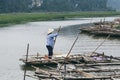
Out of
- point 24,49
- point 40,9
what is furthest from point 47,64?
point 40,9

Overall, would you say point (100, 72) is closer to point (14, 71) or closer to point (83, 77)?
point (83, 77)

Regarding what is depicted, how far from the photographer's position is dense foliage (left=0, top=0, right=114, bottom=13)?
110 m

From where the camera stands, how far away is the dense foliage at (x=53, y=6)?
110m

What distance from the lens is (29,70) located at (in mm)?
23531

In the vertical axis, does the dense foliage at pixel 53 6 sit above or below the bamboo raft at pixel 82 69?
above

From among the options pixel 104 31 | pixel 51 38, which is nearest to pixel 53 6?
pixel 104 31

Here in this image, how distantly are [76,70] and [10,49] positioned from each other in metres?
15.5

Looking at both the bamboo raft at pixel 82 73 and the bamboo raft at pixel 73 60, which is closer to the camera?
the bamboo raft at pixel 82 73

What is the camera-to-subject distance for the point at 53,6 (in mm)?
135000

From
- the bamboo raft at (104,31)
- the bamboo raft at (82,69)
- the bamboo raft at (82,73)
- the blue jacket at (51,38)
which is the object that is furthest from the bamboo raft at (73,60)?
the bamboo raft at (104,31)

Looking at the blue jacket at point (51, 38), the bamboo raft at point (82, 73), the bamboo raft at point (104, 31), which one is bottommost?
the bamboo raft at point (82, 73)

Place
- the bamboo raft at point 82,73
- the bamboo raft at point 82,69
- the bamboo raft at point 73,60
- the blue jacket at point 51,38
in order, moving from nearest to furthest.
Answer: the bamboo raft at point 82,73 → the bamboo raft at point 82,69 → the blue jacket at point 51,38 → the bamboo raft at point 73,60

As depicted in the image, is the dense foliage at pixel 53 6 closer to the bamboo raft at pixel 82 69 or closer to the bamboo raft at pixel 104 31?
the bamboo raft at pixel 104 31

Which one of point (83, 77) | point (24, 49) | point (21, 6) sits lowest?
point (83, 77)
